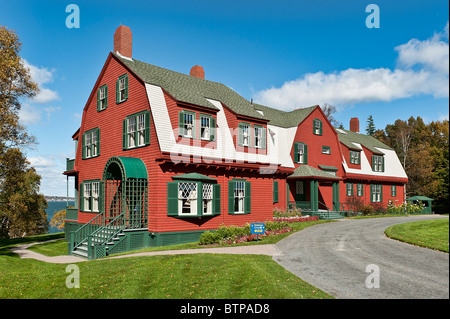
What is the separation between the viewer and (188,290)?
31.7ft

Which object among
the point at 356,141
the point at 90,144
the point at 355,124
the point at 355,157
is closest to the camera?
the point at 90,144

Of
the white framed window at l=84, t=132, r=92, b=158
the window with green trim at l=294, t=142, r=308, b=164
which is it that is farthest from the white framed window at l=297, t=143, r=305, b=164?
the white framed window at l=84, t=132, r=92, b=158

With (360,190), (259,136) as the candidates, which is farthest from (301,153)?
(360,190)

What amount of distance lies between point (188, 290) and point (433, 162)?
5469 cm

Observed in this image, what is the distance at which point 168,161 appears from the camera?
18703mm

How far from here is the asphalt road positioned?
350 inches

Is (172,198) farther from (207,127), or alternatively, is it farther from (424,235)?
(424,235)

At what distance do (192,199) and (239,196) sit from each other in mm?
4054

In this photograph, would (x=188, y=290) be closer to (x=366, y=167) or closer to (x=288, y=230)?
(x=288, y=230)

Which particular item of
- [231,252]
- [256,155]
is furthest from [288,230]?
[231,252]

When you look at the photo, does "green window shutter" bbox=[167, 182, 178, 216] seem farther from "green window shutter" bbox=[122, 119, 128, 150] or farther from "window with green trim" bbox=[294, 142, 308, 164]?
"window with green trim" bbox=[294, 142, 308, 164]

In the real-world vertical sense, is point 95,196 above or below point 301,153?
below

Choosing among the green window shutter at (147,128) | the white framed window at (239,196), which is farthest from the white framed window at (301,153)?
the green window shutter at (147,128)
